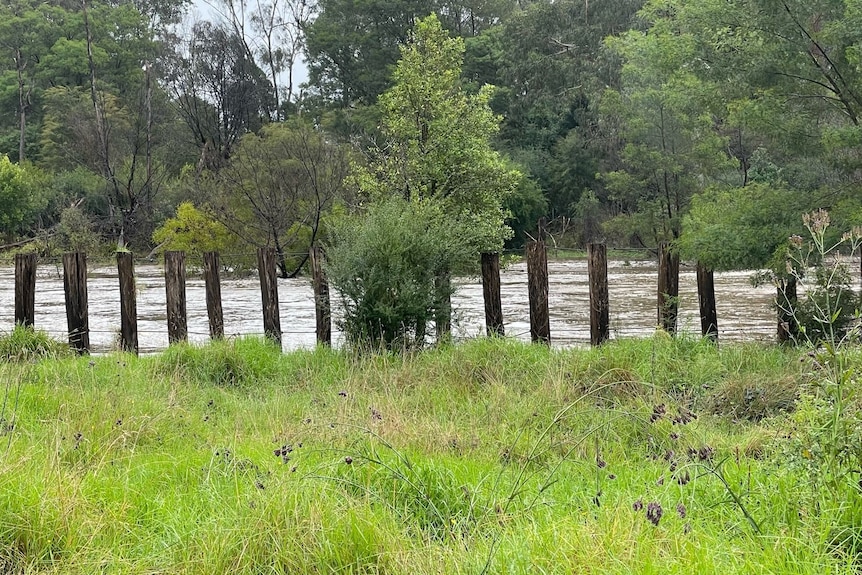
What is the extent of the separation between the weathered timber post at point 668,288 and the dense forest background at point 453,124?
272 mm

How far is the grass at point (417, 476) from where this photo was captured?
3.48 m

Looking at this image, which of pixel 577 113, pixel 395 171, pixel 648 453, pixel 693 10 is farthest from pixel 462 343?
pixel 577 113

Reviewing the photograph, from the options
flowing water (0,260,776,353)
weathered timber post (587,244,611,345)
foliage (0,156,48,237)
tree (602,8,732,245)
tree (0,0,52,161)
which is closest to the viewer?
weathered timber post (587,244,611,345)

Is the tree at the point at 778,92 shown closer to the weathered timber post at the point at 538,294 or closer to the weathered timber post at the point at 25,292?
the weathered timber post at the point at 538,294

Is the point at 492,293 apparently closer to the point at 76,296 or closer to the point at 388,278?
the point at 388,278

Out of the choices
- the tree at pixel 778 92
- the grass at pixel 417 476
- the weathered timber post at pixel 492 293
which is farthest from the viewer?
the weathered timber post at pixel 492 293

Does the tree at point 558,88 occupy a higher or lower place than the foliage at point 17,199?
higher

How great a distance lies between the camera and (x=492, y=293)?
36.3ft

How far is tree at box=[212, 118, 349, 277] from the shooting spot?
32844mm

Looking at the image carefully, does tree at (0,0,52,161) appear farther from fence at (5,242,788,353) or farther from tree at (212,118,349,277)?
fence at (5,242,788,353)

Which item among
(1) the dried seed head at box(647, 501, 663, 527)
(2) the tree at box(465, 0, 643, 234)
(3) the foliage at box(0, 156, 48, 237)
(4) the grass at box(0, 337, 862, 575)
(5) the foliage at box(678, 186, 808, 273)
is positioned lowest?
(4) the grass at box(0, 337, 862, 575)

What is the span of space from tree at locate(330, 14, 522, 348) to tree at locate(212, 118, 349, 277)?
1232cm

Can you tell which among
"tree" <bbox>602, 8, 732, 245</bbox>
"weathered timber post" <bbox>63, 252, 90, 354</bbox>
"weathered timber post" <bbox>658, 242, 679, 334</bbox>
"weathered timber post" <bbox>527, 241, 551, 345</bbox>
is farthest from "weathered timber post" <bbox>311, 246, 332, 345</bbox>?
"tree" <bbox>602, 8, 732, 245</bbox>

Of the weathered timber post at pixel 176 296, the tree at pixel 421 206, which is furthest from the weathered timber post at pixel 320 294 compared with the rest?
the weathered timber post at pixel 176 296
